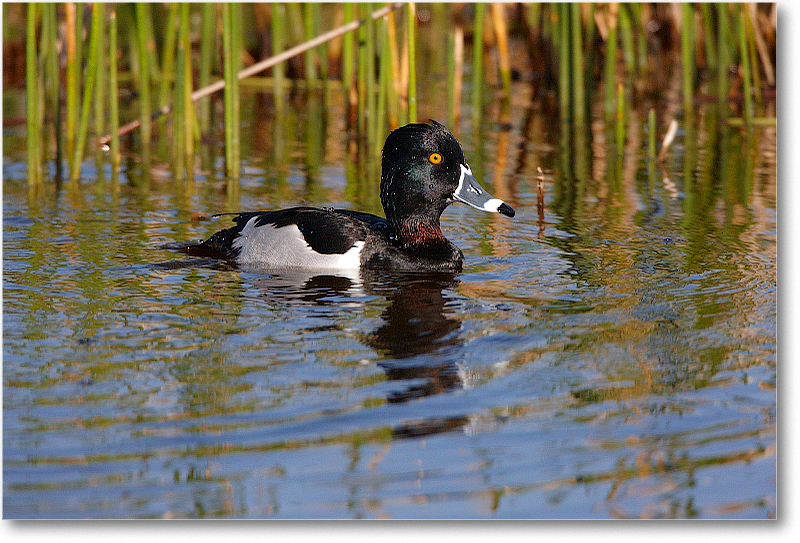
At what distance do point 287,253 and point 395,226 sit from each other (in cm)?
81

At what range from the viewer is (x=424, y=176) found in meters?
7.60

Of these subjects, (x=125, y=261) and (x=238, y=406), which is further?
(x=125, y=261)

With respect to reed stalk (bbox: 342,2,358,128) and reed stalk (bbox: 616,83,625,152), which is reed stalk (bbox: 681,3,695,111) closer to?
reed stalk (bbox: 616,83,625,152)

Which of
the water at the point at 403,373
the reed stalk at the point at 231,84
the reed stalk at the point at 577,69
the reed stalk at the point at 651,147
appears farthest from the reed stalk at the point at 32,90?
the reed stalk at the point at 651,147

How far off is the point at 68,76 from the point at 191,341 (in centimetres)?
456

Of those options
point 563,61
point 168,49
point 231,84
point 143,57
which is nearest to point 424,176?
point 231,84

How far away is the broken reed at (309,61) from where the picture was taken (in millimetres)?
9258

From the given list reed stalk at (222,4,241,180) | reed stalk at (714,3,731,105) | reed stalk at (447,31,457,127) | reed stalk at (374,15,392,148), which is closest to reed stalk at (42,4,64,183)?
reed stalk at (222,4,241,180)

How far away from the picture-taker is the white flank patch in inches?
291

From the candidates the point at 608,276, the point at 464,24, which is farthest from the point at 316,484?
the point at 464,24

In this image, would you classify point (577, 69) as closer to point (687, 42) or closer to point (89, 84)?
point (687, 42)

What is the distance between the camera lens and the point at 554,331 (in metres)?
5.91

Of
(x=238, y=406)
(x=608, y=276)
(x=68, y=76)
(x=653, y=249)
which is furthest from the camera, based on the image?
(x=68, y=76)

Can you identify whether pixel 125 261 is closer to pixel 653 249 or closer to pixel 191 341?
pixel 191 341
